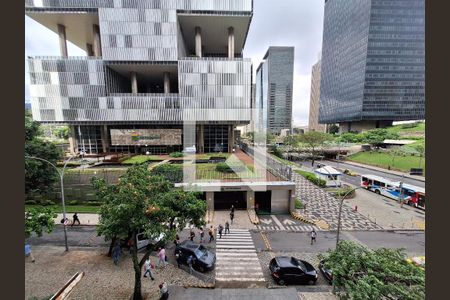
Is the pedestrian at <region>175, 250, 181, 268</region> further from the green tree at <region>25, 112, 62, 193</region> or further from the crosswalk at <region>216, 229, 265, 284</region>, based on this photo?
the green tree at <region>25, 112, 62, 193</region>

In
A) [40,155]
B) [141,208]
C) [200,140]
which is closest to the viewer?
[141,208]

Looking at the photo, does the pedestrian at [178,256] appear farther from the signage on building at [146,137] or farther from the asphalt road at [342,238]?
the signage on building at [146,137]

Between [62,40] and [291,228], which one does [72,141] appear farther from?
[291,228]

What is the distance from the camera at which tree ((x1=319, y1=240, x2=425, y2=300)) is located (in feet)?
20.1

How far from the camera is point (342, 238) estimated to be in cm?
1639

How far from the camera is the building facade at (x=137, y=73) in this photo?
114 ft

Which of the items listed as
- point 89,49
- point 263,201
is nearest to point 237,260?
point 263,201

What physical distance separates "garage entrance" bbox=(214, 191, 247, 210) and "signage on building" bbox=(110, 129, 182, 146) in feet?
69.0

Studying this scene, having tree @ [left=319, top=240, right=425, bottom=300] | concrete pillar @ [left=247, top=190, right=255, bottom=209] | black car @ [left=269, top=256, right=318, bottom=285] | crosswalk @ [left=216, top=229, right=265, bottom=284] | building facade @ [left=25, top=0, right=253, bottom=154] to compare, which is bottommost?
crosswalk @ [left=216, top=229, right=265, bottom=284]

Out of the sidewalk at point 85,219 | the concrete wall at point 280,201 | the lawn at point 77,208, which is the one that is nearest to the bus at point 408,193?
the concrete wall at point 280,201

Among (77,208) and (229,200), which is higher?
(229,200)

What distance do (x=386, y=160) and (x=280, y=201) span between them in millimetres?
45224

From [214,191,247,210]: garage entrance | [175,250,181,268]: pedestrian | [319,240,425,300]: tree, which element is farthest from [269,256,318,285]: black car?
[214,191,247,210]: garage entrance

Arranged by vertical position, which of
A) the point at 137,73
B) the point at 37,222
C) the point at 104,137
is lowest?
the point at 37,222
